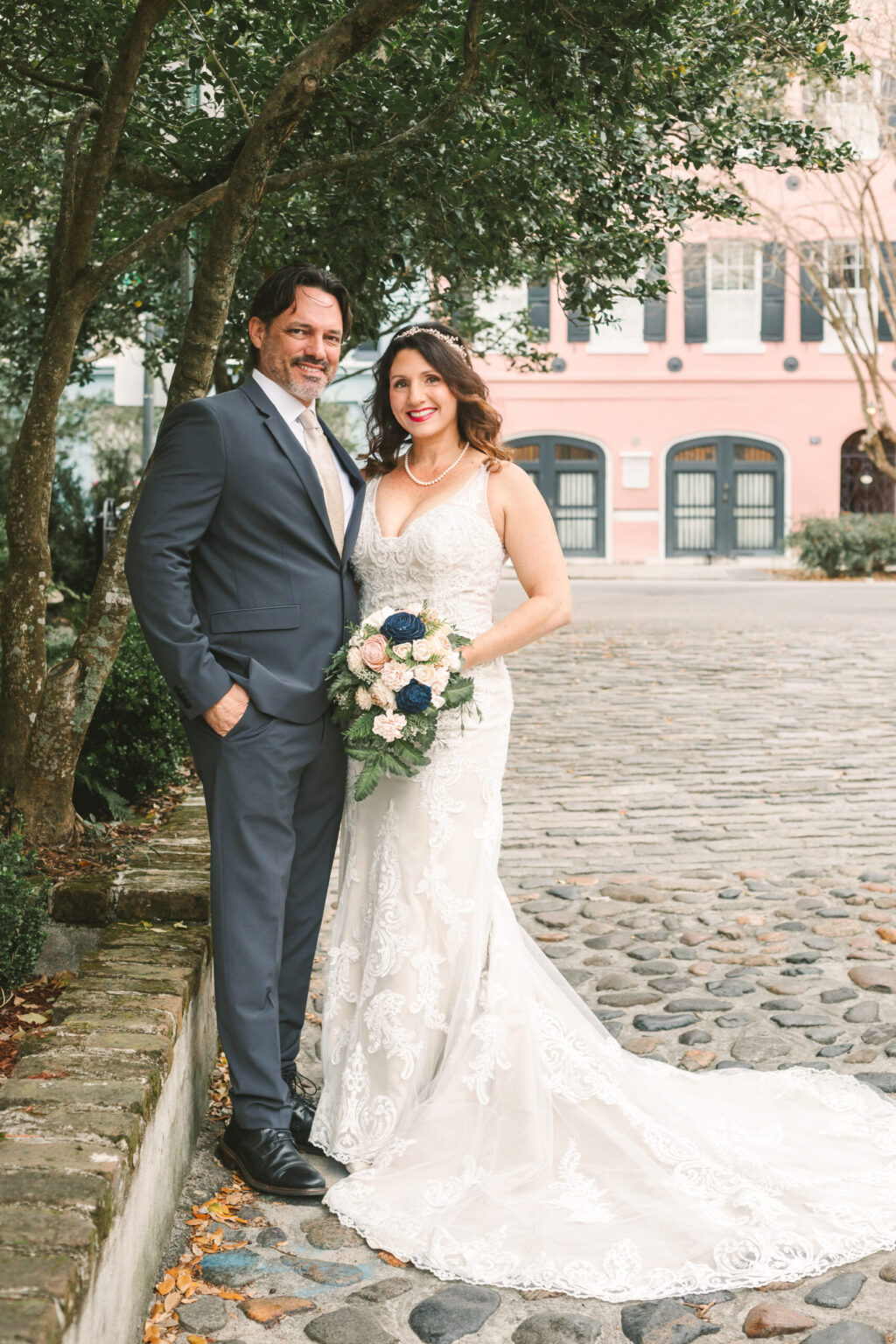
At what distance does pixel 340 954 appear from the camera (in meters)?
3.76

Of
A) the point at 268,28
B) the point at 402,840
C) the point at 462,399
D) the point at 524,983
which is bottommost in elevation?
the point at 524,983

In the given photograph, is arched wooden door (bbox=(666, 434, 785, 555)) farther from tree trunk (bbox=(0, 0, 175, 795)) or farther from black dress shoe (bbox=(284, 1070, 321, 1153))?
black dress shoe (bbox=(284, 1070, 321, 1153))

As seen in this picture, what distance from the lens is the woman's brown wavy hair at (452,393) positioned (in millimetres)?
3752

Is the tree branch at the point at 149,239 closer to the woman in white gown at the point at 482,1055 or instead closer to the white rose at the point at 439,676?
the woman in white gown at the point at 482,1055

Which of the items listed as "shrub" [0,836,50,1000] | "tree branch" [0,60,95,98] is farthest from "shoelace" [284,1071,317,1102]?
"tree branch" [0,60,95,98]

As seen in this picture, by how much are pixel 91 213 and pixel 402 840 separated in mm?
3164

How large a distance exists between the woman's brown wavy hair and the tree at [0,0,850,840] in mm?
1104

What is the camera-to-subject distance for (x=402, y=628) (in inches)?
134

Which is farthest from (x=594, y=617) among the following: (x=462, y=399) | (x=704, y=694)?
(x=462, y=399)

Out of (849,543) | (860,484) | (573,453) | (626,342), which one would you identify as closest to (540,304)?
(626,342)

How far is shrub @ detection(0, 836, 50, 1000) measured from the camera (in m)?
3.90

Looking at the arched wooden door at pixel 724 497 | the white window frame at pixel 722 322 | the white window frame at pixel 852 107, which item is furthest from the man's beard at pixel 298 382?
the white window frame at pixel 722 322

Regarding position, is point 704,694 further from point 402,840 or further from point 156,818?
point 402,840

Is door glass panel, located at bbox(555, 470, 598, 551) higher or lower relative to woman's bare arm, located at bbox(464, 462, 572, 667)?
higher
